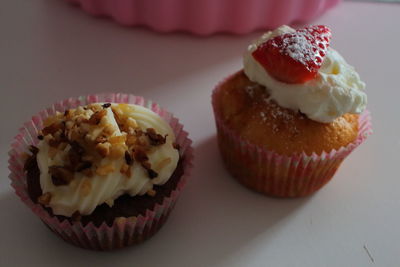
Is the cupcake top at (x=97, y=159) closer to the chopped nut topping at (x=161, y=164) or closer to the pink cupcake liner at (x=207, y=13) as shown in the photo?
the chopped nut topping at (x=161, y=164)

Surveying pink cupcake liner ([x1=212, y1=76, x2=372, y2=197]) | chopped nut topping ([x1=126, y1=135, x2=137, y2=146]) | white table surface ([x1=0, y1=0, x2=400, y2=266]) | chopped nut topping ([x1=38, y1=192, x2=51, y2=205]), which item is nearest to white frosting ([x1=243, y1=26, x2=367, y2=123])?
pink cupcake liner ([x1=212, y1=76, x2=372, y2=197])

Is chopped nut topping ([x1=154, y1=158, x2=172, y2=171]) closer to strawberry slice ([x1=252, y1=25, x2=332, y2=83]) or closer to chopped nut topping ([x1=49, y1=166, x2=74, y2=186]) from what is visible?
chopped nut topping ([x1=49, y1=166, x2=74, y2=186])

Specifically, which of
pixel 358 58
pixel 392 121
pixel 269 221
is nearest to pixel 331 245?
pixel 269 221

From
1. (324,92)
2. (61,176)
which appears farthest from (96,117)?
(324,92)

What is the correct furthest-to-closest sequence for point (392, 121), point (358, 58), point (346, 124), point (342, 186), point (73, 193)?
point (358, 58) → point (392, 121) → point (342, 186) → point (346, 124) → point (73, 193)

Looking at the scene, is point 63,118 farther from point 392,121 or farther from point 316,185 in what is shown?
point 392,121
